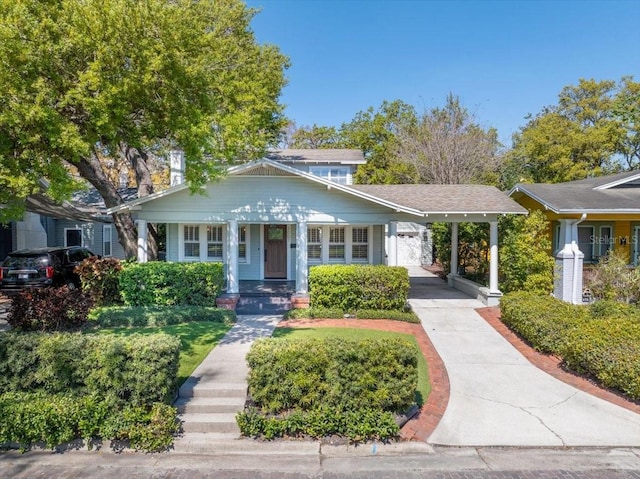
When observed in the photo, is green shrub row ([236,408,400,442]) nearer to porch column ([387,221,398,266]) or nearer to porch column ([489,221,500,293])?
porch column ([387,221,398,266])

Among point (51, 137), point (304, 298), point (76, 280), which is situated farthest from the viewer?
point (76, 280)

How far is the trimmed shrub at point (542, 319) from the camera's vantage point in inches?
321

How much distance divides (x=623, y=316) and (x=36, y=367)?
37.3 ft

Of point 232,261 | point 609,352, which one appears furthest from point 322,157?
point 609,352

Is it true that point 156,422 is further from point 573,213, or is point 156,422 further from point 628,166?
point 628,166

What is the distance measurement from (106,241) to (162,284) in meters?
13.4

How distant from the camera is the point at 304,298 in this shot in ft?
40.1

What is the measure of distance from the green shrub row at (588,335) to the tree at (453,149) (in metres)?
18.2

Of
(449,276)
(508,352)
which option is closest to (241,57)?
(449,276)

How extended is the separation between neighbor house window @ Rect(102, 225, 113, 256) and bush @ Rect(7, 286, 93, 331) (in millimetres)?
14269

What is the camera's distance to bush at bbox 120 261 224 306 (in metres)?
11.5

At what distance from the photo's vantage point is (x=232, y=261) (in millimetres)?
12891

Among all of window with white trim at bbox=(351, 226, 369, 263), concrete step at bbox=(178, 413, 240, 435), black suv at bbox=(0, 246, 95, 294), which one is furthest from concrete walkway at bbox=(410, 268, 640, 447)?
black suv at bbox=(0, 246, 95, 294)

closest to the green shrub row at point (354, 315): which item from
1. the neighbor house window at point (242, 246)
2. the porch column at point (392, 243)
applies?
the porch column at point (392, 243)
